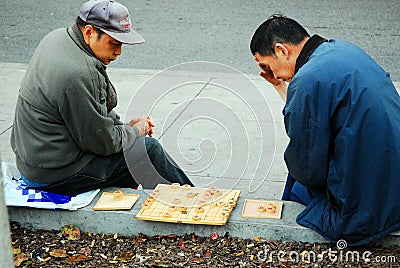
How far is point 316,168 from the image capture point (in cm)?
330

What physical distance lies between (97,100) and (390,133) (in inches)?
59.0

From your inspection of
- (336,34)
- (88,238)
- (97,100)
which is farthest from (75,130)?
(336,34)

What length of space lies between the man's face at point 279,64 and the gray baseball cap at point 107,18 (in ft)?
2.41

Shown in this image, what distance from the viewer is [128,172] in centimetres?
400

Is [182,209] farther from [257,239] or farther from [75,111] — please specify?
[75,111]

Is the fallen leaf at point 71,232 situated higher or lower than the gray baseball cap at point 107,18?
lower

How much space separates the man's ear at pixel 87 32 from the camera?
367 centimetres

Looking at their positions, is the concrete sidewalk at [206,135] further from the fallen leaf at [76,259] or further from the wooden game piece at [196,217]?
the fallen leaf at [76,259]

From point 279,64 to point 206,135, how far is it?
7.29 feet

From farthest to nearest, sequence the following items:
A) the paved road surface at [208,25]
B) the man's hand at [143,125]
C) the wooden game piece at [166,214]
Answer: the paved road surface at [208,25] < the man's hand at [143,125] < the wooden game piece at [166,214]

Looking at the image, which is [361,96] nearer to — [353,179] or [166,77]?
[353,179]

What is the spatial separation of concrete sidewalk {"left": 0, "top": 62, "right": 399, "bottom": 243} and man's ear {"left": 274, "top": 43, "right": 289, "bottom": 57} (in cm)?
83

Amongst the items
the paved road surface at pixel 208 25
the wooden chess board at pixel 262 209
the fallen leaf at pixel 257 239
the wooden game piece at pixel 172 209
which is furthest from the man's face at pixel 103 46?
the paved road surface at pixel 208 25

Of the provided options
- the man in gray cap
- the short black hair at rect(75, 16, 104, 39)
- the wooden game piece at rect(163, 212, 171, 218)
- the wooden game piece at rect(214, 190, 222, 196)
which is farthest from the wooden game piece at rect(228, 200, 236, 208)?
the short black hair at rect(75, 16, 104, 39)
